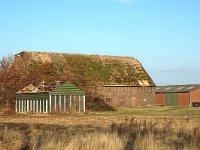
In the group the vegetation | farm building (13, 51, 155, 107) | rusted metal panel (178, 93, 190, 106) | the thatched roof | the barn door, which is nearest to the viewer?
the vegetation

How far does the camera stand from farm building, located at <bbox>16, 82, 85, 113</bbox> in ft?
139

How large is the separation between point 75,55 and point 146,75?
1190 cm

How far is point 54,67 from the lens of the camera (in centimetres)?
6131

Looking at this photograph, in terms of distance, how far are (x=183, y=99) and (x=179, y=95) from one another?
1274mm

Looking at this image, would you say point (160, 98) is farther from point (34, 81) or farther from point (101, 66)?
point (34, 81)

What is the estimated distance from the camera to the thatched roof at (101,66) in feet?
209

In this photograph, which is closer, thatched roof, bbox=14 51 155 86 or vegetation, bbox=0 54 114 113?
vegetation, bbox=0 54 114 113

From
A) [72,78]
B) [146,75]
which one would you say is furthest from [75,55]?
[72,78]

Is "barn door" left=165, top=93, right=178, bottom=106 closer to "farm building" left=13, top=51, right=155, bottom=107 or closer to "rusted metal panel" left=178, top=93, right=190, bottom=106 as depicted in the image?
"rusted metal panel" left=178, top=93, right=190, bottom=106

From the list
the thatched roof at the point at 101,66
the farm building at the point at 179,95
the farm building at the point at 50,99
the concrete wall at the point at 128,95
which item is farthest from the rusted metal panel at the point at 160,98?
the farm building at the point at 50,99

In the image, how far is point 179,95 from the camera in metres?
84.8

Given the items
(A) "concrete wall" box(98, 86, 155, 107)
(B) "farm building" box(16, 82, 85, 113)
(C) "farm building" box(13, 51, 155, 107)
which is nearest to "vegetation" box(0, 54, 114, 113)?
(B) "farm building" box(16, 82, 85, 113)

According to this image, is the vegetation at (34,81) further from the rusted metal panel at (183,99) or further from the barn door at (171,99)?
the barn door at (171,99)

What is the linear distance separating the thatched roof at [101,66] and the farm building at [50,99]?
56.3ft
